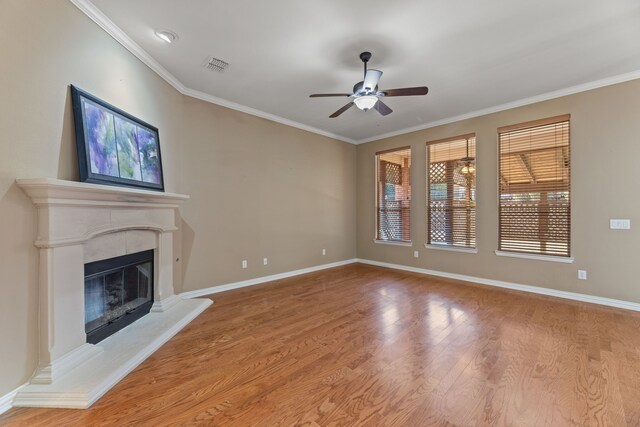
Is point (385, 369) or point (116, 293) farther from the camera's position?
point (116, 293)

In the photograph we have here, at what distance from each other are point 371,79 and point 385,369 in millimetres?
2764

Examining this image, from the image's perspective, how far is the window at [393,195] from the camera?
229 inches

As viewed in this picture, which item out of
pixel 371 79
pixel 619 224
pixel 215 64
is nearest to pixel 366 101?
pixel 371 79

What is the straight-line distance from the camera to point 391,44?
2818 millimetres

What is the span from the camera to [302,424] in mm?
1608

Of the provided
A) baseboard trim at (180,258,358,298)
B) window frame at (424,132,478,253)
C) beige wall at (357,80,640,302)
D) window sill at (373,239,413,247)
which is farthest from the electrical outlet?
baseboard trim at (180,258,358,298)

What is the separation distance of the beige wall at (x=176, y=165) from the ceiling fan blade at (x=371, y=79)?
235 cm

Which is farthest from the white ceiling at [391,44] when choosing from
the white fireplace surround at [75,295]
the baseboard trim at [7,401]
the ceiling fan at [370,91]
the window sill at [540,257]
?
the baseboard trim at [7,401]

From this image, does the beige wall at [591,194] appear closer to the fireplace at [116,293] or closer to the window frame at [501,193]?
the window frame at [501,193]

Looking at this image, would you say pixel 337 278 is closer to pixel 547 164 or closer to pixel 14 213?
pixel 547 164

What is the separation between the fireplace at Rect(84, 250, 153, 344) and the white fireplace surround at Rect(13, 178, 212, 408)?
94 millimetres

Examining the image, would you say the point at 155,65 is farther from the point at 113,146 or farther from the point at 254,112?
the point at 254,112

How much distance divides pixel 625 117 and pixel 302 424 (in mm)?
5031

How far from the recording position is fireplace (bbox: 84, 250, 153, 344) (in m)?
2.43
